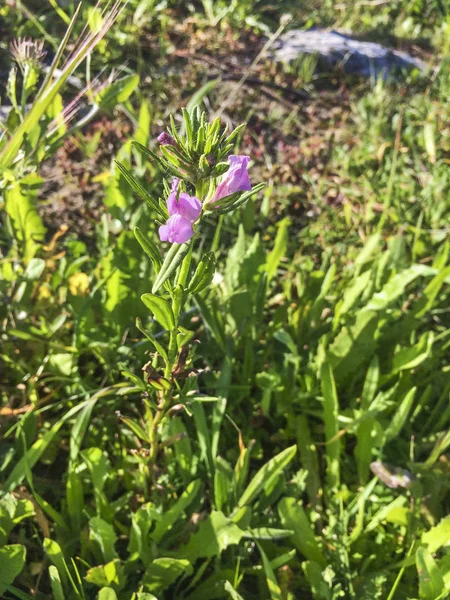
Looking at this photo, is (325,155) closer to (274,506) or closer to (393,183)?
(393,183)

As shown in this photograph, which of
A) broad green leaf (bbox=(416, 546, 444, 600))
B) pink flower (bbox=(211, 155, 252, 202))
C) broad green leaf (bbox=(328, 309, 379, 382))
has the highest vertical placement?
pink flower (bbox=(211, 155, 252, 202))

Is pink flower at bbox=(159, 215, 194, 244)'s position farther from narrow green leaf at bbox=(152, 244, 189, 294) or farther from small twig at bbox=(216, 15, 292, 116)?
small twig at bbox=(216, 15, 292, 116)

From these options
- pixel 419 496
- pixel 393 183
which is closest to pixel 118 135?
pixel 393 183

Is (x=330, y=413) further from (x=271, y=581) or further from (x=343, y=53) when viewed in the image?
(x=343, y=53)

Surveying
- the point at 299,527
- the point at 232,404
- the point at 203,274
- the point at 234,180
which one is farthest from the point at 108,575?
the point at 234,180

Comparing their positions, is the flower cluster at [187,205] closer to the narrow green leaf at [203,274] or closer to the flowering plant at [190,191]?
the flowering plant at [190,191]

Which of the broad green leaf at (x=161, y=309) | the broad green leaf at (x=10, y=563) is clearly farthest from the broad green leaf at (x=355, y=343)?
the broad green leaf at (x=10, y=563)

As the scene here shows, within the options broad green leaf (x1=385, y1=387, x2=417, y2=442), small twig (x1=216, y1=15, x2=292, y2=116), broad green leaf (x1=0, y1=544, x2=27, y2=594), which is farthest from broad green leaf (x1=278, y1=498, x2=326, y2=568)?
small twig (x1=216, y1=15, x2=292, y2=116)
